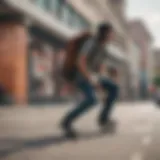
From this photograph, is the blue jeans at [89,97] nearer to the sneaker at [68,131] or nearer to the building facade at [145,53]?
the sneaker at [68,131]

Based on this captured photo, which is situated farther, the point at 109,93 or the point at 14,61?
the point at 14,61

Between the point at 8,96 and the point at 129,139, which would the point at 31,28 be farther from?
the point at 129,139

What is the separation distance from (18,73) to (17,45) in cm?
109

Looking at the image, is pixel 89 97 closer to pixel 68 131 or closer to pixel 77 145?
pixel 68 131

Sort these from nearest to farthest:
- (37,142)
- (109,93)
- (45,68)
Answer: (37,142) → (109,93) → (45,68)

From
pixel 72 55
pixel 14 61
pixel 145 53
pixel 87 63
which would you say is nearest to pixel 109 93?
pixel 87 63

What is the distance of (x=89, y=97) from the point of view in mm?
5137

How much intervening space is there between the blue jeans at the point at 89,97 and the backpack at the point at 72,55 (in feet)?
0.59

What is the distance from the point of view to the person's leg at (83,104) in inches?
198

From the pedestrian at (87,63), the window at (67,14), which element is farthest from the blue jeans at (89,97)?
the window at (67,14)

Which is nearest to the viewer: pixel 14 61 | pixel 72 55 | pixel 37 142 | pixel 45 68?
pixel 37 142

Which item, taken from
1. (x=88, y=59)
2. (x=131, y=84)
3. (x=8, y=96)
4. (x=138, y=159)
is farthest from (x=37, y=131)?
(x=8, y=96)

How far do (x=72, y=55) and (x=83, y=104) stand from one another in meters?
0.76

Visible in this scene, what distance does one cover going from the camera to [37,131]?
4.92 meters
